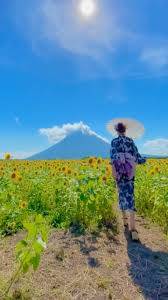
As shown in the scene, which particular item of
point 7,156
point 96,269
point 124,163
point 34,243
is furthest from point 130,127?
point 7,156

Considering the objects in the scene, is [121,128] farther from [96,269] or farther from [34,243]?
[34,243]

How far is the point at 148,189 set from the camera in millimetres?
10039

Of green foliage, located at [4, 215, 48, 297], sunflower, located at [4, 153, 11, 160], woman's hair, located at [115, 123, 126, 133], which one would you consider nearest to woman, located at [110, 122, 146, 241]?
woman's hair, located at [115, 123, 126, 133]

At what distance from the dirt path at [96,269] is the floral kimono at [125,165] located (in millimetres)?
675

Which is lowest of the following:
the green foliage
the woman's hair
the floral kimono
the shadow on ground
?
Answer: the shadow on ground

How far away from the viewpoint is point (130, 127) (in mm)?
8328

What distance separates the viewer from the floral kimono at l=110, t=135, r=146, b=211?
319 inches

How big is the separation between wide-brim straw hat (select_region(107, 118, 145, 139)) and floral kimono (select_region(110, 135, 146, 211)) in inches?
8.3

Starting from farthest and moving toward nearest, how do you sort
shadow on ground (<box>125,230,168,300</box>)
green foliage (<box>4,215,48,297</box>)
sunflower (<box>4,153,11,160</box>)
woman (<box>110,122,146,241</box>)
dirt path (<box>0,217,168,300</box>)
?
sunflower (<box>4,153,11,160</box>)
woman (<box>110,122,146,241</box>)
shadow on ground (<box>125,230,168,300</box>)
dirt path (<box>0,217,168,300</box>)
green foliage (<box>4,215,48,297</box>)

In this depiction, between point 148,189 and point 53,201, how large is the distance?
2.14m

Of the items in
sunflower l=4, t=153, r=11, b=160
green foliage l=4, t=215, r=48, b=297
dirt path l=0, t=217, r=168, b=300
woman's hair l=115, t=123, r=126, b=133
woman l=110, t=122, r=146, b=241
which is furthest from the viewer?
sunflower l=4, t=153, r=11, b=160

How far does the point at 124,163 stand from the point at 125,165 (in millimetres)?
41

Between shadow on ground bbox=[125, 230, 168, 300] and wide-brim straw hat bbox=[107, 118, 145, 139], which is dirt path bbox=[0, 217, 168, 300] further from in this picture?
wide-brim straw hat bbox=[107, 118, 145, 139]

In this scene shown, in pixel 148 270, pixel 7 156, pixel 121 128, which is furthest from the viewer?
pixel 7 156
